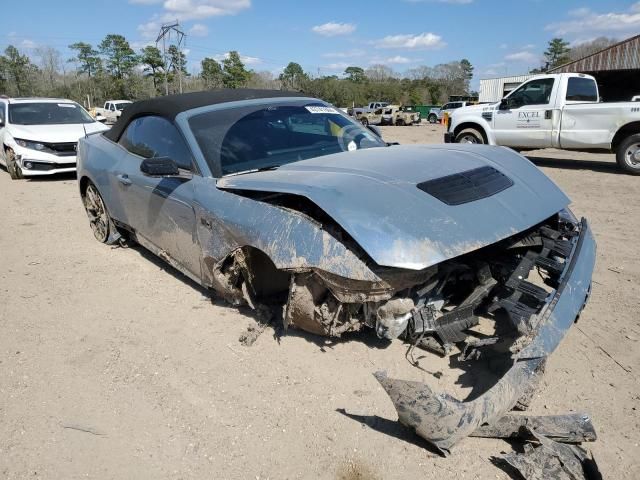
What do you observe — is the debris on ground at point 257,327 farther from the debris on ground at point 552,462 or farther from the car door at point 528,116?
the car door at point 528,116

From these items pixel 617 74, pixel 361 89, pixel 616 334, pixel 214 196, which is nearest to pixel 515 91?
pixel 617 74

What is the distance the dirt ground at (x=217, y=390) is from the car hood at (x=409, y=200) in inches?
35.2

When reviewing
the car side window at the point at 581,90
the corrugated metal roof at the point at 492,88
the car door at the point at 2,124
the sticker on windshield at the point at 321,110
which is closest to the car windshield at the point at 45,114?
the car door at the point at 2,124

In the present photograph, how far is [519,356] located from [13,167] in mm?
10814

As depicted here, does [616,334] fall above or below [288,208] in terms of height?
below

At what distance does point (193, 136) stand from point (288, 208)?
3.92 ft

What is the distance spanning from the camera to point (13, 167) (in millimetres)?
10016

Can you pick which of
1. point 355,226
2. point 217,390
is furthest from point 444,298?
point 217,390

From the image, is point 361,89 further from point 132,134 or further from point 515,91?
point 132,134

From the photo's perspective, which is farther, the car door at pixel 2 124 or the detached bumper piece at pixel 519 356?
the car door at pixel 2 124

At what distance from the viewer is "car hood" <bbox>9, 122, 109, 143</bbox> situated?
31.3 feet

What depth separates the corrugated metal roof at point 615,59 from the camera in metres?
26.3

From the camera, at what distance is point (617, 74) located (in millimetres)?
12672

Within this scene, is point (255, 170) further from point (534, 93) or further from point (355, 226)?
point (534, 93)
